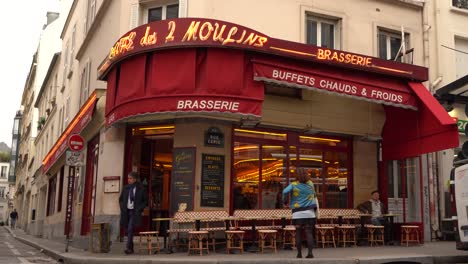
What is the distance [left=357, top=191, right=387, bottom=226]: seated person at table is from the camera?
12.9m

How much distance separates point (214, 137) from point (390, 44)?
21.4 ft

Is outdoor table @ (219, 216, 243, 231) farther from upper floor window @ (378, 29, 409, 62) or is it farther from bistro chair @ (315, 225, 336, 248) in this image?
upper floor window @ (378, 29, 409, 62)

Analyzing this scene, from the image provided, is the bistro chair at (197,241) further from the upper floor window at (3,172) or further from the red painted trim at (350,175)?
the upper floor window at (3,172)

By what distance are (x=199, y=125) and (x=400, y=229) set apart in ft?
18.9

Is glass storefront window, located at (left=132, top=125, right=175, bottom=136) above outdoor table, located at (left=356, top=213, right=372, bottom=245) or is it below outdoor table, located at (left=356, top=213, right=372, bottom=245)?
above

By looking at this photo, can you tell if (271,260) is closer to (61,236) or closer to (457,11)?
(457,11)

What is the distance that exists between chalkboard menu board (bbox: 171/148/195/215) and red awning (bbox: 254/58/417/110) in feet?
7.99

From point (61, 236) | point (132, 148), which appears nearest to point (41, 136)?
point (61, 236)

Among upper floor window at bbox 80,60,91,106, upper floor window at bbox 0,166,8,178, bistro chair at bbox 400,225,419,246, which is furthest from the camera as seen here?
upper floor window at bbox 0,166,8,178

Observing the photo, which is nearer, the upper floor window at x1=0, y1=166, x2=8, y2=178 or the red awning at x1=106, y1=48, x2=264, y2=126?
the red awning at x1=106, y1=48, x2=264, y2=126

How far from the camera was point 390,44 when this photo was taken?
15.1 metres

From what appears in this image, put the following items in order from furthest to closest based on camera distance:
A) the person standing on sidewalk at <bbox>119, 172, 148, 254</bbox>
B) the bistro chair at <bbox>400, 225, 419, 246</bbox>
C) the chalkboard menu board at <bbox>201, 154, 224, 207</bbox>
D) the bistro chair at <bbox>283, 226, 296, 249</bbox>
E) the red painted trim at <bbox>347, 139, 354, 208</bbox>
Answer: the red painted trim at <bbox>347, 139, 354, 208</bbox> < the bistro chair at <bbox>400, 225, 419, 246</bbox> < the chalkboard menu board at <bbox>201, 154, 224, 207</bbox> < the bistro chair at <bbox>283, 226, 296, 249</bbox> < the person standing on sidewalk at <bbox>119, 172, 148, 254</bbox>

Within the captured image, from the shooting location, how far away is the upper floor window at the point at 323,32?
13906 mm

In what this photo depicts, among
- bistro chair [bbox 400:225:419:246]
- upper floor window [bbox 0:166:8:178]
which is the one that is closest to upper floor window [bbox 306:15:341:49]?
bistro chair [bbox 400:225:419:246]
